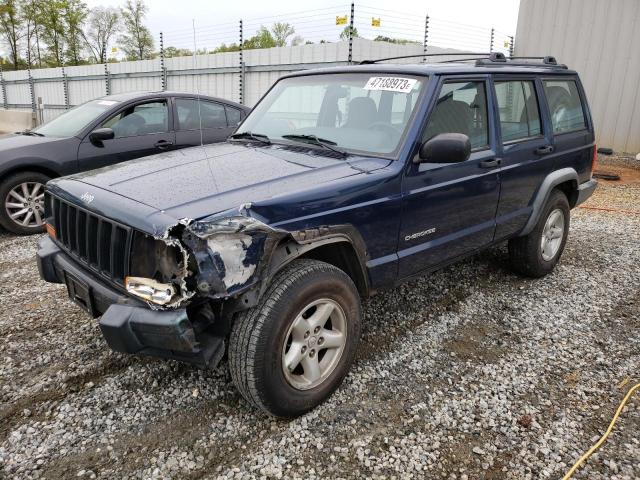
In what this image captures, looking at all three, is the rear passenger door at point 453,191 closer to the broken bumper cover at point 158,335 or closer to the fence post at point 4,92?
the broken bumper cover at point 158,335

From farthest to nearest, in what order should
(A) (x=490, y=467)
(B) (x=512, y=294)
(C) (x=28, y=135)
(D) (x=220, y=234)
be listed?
(C) (x=28, y=135), (B) (x=512, y=294), (A) (x=490, y=467), (D) (x=220, y=234)

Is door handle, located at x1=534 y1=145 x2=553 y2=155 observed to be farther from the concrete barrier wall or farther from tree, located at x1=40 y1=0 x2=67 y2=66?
tree, located at x1=40 y1=0 x2=67 y2=66

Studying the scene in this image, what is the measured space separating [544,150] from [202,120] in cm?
454

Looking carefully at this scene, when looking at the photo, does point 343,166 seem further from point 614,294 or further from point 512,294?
point 614,294

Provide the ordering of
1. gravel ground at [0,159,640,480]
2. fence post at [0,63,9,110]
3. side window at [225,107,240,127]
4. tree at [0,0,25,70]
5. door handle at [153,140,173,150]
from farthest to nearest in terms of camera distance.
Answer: tree at [0,0,25,70] < fence post at [0,63,9,110] < side window at [225,107,240,127] < door handle at [153,140,173,150] < gravel ground at [0,159,640,480]

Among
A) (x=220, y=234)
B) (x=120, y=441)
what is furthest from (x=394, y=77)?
(x=120, y=441)

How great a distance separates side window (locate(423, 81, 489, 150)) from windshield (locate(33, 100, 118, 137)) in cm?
472

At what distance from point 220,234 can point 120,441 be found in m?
1.25

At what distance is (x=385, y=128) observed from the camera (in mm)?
3250

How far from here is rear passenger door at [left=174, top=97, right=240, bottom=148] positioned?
669 centimetres

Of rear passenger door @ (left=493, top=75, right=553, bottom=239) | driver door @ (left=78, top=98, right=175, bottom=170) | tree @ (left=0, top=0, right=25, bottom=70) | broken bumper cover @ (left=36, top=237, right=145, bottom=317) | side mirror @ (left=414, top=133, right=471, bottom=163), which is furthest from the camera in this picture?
tree @ (left=0, top=0, right=25, bottom=70)

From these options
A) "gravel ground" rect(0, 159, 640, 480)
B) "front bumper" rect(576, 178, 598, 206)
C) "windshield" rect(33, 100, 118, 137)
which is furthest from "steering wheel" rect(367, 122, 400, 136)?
"windshield" rect(33, 100, 118, 137)

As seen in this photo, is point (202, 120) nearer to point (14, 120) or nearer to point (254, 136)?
point (254, 136)

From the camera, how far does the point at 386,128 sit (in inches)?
128
